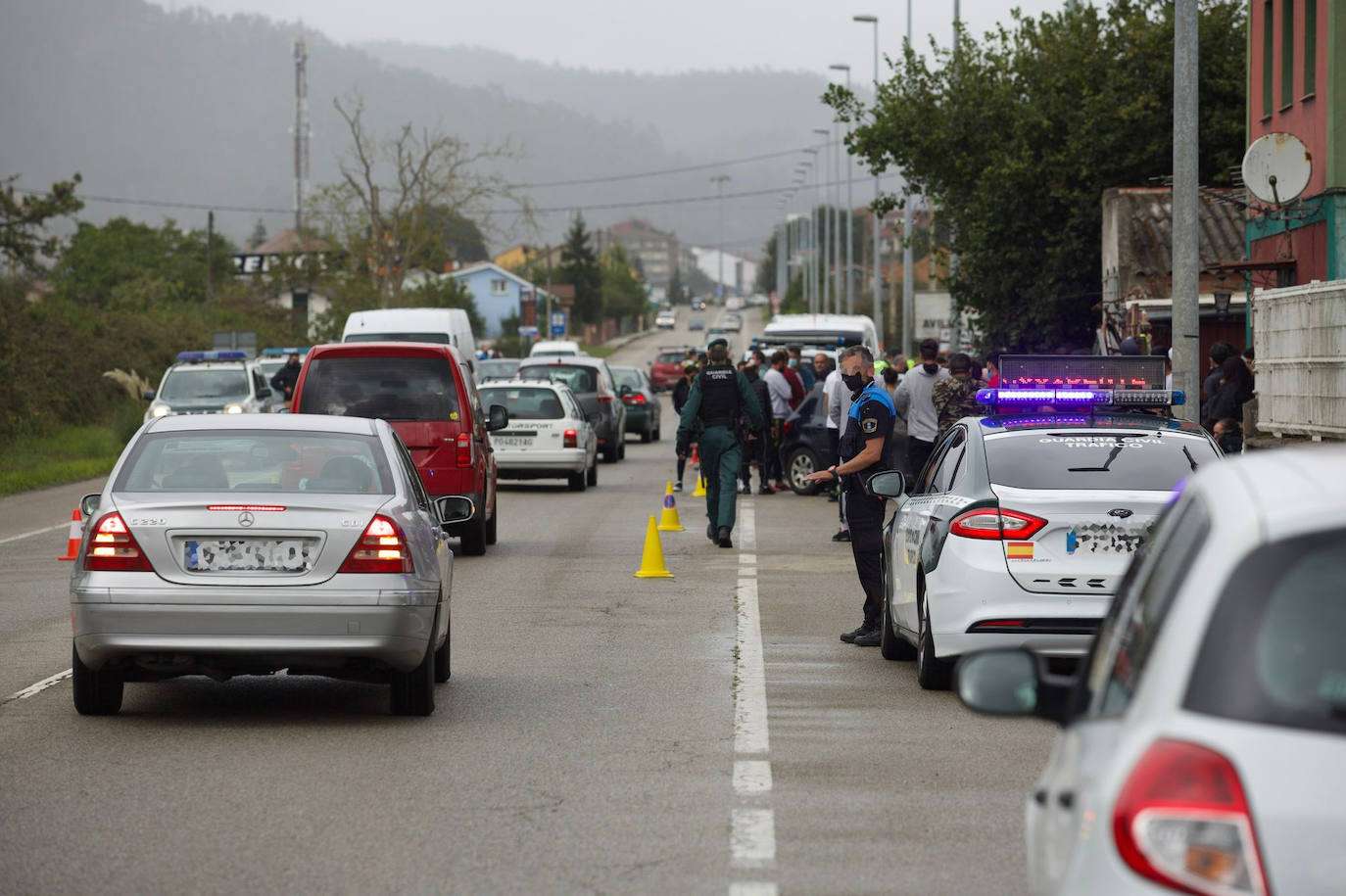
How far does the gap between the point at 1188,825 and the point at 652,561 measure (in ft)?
43.1

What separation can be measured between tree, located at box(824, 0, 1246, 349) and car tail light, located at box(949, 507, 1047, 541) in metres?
24.5

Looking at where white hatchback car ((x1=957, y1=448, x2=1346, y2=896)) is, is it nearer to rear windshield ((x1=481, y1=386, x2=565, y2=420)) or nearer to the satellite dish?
the satellite dish

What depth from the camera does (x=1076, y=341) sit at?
37.5 meters

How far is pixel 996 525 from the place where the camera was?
9672 mm

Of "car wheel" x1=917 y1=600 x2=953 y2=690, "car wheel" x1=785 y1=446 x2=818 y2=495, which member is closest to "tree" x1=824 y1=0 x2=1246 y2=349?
"car wheel" x1=785 y1=446 x2=818 y2=495

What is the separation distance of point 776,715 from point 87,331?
148 ft

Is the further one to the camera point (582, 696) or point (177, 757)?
point (582, 696)

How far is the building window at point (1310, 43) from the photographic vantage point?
25936 millimetres

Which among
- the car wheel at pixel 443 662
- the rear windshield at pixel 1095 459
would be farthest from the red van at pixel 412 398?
the rear windshield at pixel 1095 459

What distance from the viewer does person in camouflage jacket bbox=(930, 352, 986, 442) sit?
19.0 meters

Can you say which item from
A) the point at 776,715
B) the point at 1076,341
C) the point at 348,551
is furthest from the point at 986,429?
the point at 1076,341

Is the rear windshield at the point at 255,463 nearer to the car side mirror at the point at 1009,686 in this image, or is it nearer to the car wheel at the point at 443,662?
the car wheel at the point at 443,662

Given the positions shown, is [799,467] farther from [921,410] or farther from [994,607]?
[994,607]

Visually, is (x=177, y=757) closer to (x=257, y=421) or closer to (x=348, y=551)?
(x=348, y=551)
